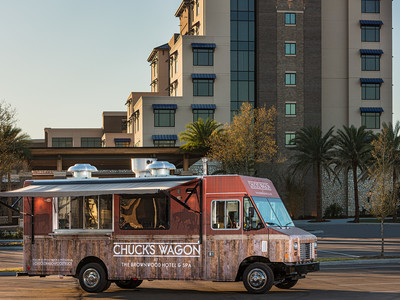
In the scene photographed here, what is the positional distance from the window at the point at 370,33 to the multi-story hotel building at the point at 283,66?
127 millimetres

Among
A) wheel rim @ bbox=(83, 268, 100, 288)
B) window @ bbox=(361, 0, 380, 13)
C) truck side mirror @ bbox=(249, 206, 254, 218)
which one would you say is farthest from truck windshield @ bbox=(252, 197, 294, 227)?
window @ bbox=(361, 0, 380, 13)

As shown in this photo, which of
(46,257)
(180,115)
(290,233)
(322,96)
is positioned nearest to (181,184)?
(290,233)

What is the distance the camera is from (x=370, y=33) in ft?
278

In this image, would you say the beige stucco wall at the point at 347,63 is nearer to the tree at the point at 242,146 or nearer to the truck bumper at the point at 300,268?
the tree at the point at 242,146

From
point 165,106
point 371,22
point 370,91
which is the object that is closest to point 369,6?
point 371,22

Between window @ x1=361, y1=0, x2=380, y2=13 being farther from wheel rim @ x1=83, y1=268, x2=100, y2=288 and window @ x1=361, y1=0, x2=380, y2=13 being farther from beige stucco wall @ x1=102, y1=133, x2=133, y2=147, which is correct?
wheel rim @ x1=83, y1=268, x2=100, y2=288

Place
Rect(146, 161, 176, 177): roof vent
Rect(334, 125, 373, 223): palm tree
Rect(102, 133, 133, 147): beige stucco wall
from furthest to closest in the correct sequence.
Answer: Rect(102, 133, 133, 147): beige stucco wall, Rect(334, 125, 373, 223): palm tree, Rect(146, 161, 176, 177): roof vent

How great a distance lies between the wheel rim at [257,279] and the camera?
17.4m

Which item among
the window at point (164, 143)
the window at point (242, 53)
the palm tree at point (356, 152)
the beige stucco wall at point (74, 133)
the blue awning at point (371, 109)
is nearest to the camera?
the palm tree at point (356, 152)

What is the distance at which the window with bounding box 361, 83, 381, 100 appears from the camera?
84.4 m

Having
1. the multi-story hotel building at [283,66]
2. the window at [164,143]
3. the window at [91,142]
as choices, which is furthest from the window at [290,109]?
the window at [91,142]

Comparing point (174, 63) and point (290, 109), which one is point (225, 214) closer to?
point (290, 109)

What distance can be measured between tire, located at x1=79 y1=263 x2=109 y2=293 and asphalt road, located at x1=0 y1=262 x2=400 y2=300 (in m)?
0.23

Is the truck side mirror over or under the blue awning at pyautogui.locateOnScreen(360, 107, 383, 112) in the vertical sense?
under
